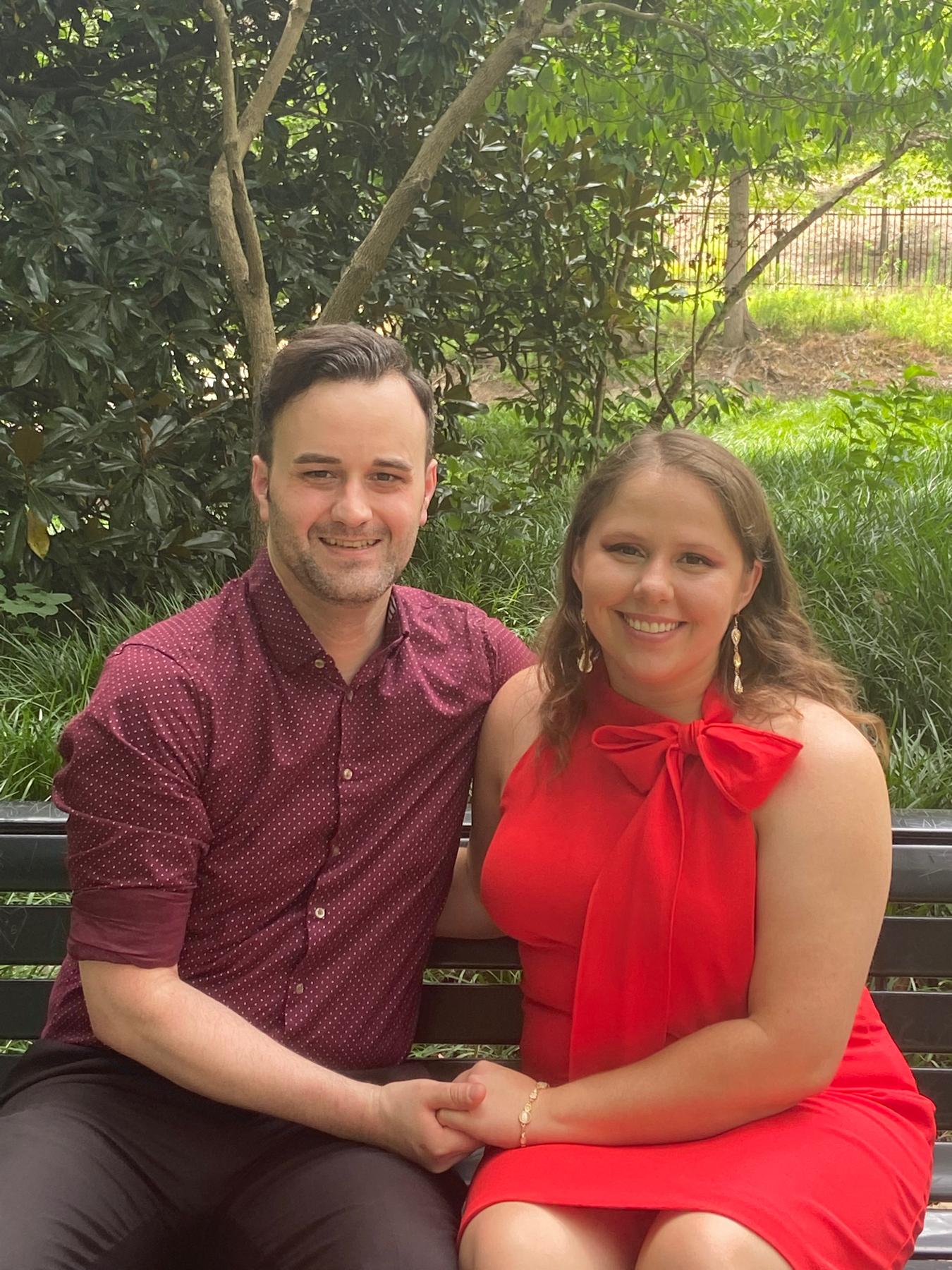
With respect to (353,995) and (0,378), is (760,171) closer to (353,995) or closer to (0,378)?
(0,378)

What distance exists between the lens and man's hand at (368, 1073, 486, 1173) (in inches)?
81.3

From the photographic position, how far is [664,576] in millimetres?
2145

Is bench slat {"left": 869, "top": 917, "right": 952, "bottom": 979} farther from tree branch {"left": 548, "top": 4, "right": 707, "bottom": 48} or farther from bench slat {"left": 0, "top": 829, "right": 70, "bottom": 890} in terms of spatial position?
tree branch {"left": 548, "top": 4, "right": 707, "bottom": 48}

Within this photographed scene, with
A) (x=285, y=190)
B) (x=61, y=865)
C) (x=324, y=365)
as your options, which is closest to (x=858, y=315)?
(x=285, y=190)

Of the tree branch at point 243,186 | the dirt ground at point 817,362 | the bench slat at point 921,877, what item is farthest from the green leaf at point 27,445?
the dirt ground at point 817,362

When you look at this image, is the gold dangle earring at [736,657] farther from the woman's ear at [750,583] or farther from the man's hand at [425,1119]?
the man's hand at [425,1119]

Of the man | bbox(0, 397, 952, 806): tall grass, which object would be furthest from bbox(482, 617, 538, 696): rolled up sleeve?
bbox(0, 397, 952, 806): tall grass

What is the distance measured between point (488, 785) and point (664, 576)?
0.53 metres

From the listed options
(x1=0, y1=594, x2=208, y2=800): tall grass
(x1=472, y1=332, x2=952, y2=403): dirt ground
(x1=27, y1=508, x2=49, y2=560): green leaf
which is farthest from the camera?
(x1=472, y1=332, x2=952, y2=403): dirt ground

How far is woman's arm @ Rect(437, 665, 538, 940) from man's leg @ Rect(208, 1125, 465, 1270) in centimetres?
45

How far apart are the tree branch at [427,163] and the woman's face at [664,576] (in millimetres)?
2523

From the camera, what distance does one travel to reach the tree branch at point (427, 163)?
4348 millimetres

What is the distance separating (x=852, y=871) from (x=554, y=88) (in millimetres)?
3679

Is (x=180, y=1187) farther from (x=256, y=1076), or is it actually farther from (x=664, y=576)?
(x=664, y=576)
